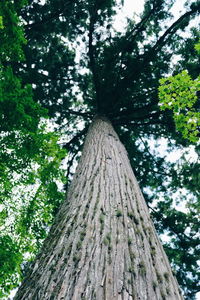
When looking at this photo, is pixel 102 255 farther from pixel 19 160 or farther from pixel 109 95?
pixel 109 95

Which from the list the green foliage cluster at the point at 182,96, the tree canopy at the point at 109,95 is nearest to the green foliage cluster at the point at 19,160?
the tree canopy at the point at 109,95

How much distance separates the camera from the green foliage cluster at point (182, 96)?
4.29 meters

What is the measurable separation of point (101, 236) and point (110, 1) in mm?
7724

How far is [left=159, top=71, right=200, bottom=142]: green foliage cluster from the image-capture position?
14.1 feet

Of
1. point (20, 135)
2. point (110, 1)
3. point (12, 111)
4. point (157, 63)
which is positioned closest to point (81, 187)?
point (12, 111)

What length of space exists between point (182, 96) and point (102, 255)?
355 centimetres

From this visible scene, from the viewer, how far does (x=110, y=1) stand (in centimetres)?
745

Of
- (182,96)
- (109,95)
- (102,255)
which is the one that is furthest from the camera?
(109,95)

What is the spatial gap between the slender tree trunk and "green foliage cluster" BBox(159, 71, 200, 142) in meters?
2.28

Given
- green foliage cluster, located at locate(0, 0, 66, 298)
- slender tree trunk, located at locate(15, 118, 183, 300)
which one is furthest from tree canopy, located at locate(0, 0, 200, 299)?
slender tree trunk, located at locate(15, 118, 183, 300)

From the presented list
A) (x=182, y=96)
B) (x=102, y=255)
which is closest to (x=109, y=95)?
(x=182, y=96)

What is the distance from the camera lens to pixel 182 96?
174 inches

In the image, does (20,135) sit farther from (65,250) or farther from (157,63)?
(157,63)

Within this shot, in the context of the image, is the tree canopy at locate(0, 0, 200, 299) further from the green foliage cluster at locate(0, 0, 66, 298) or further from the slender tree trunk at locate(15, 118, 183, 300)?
the slender tree trunk at locate(15, 118, 183, 300)
